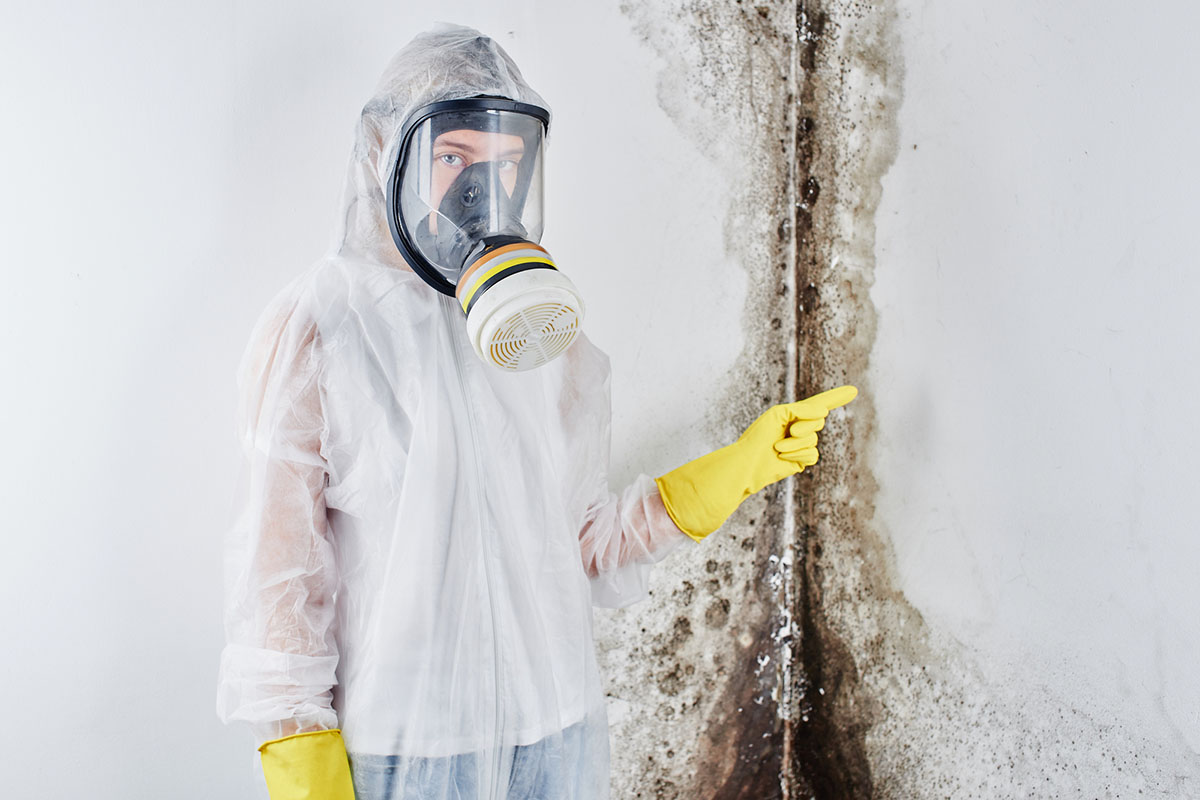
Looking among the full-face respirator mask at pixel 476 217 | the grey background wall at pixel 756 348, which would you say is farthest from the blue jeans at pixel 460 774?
the full-face respirator mask at pixel 476 217

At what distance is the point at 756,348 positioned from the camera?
157 cm

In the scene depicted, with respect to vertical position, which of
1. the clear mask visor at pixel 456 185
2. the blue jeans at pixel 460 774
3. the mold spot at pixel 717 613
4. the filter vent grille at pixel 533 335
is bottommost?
the blue jeans at pixel 460 774

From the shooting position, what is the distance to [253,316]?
1.24 m

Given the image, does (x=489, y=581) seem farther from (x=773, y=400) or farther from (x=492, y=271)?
(x=773, y=400)

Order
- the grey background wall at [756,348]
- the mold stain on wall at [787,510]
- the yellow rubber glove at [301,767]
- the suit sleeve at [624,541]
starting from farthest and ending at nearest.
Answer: the mold stain on wall at [787,510] < the suit sleeve at [624,541] < the grey background wall at [756,348] < the yellow rubber glove at [301,767]

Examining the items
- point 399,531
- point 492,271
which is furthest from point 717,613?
point 492,271

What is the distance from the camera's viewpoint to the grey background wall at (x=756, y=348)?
1.07m

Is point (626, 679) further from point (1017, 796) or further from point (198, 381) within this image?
point (198, 381)

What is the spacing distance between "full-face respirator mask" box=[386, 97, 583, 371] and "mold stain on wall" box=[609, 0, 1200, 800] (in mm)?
534

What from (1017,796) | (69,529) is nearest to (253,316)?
(69,529)

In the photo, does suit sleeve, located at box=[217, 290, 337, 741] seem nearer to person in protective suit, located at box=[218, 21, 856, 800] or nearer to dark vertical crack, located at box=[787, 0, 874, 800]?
person in protective suit, located at box=[218, 21, 856, 800]

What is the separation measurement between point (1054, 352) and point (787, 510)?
60cm

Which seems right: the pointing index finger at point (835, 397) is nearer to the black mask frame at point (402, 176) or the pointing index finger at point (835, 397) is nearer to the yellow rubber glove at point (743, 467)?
the yellow rubber glove at point (743, 467)

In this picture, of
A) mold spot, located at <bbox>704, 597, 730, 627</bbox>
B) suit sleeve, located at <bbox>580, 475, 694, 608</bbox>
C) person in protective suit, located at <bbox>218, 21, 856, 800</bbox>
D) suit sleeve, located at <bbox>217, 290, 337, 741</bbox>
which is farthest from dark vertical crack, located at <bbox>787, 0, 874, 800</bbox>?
suit sleeve, located at <bbox>217, 290, 337, 741</bbox>
